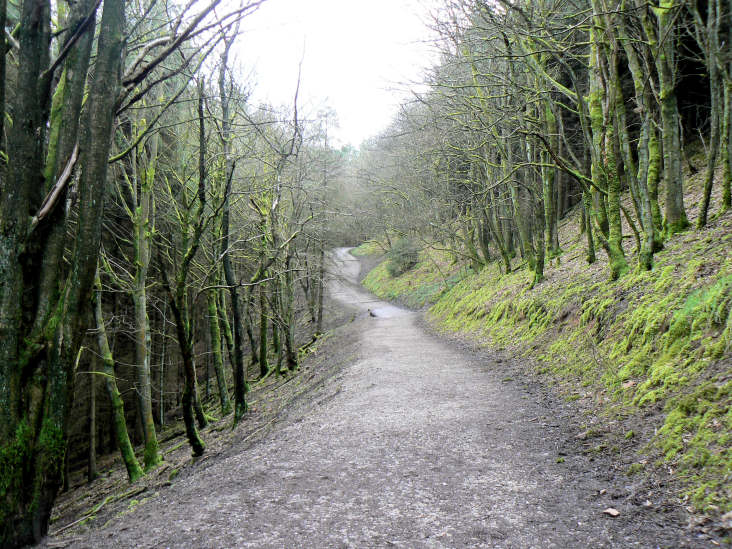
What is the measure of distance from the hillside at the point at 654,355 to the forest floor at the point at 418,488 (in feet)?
0.85

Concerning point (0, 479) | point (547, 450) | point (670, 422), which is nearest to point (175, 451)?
point (0, 479)

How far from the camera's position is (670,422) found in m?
3.62

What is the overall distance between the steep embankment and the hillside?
12 millimetres

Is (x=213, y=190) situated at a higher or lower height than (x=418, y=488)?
higher

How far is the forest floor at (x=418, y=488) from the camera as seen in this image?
288cm

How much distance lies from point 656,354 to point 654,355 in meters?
0.03

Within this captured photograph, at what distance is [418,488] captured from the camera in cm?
358

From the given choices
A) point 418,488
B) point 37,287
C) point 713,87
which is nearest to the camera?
point 37,287

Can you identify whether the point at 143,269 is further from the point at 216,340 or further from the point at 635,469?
the point at 635,469

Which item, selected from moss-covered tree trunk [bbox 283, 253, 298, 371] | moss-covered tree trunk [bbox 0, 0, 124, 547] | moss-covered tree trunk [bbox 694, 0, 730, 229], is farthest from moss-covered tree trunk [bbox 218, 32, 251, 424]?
moss-covered tree trunk [bbox 694, 0, 730, 229]

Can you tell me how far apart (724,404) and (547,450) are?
4.96ft

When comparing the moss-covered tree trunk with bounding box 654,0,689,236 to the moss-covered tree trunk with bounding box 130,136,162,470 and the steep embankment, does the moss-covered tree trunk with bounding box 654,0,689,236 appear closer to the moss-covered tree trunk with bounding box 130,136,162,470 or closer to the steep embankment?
the steep embankment

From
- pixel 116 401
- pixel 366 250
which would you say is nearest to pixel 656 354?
pixel 116 401

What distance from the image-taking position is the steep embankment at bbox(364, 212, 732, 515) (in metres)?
3.20
